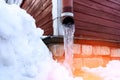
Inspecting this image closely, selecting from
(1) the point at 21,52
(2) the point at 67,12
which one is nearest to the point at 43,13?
(2) the point at 67,12

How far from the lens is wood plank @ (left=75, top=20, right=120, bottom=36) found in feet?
16.9

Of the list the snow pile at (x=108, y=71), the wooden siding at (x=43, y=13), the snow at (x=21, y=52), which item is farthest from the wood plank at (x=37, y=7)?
the snow pile at (x=108, y=71)

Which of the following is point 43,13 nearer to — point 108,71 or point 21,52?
point 108,71

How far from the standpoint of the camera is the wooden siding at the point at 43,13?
207 inches

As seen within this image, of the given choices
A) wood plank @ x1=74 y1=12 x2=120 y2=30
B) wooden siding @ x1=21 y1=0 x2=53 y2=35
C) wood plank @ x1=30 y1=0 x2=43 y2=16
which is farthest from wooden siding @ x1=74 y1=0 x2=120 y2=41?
wood plank @ x1=30 y1=0 x2=43 y2=16

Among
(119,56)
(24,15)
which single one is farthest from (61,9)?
(119,56)

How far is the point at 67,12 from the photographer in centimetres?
A: 468

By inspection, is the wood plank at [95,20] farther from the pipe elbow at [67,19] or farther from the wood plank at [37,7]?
the wood plank at [37,7]

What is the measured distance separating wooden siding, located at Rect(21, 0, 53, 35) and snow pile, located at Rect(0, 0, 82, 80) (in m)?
1.25

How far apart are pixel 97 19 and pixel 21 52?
2788 mm

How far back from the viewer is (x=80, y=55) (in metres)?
4.96

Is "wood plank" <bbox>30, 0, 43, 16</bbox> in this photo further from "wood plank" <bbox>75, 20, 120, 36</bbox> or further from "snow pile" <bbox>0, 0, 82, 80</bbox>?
"snow pile" <bbox>0, 0, 82, 80</bbox>

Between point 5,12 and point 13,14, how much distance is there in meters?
0.16

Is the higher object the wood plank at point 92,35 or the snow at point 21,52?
the wood plank at point 92,35
